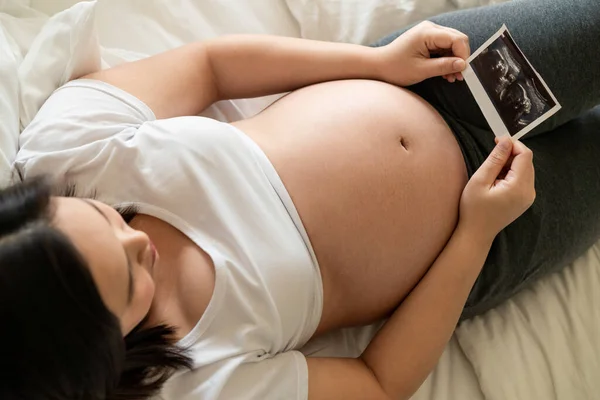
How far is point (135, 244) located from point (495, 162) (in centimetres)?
60

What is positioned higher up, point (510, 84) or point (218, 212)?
point (510, 84)

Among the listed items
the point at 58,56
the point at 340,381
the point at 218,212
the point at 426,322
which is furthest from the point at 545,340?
the point at 58,56

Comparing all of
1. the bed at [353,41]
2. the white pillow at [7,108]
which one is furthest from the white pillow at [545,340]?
the white pillow at [7,108]

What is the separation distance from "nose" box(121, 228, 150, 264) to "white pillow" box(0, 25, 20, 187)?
287mm

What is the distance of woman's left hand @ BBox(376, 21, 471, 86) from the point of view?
1.01 m

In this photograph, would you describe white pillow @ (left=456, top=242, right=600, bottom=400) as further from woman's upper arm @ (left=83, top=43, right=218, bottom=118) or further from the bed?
woman's upper arm @ (left=83, top=43, right=218, bottom=118)

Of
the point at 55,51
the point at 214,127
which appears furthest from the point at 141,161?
the point at 55,51

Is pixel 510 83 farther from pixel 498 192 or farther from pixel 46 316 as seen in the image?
pixel 46 316

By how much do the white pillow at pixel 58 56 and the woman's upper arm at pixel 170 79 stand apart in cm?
4

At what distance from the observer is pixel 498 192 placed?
0.95 m

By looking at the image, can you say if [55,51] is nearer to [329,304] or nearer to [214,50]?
[214,50]

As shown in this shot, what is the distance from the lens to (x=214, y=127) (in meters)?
0.94

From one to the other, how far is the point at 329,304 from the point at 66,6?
0.81m

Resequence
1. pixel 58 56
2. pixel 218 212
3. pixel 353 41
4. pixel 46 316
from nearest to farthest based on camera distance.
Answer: pixel 46 316 < pixel 218 212 < pixel 58 56 < pixel 353 41
